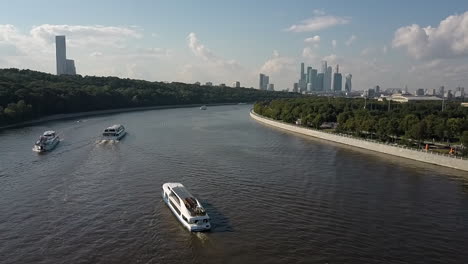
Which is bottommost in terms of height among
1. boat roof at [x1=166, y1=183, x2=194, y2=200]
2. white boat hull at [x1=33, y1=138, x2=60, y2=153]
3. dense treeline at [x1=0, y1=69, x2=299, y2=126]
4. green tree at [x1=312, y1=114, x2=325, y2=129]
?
white boat hull at [x1=33, y1=138, x2=60, y2=153]

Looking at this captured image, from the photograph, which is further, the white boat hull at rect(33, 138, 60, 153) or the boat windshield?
the white boat hull at rect(33, 138, 60, 153)

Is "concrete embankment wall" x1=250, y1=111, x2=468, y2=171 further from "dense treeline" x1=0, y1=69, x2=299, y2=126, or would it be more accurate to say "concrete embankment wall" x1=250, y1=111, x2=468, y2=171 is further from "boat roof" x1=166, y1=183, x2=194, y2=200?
"dense treeline" x1=0, y1=69, x2=299, y2=126

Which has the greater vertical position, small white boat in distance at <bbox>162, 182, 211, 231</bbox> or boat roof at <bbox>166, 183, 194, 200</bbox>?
boat roof at <bbox>166, 183, 194, 200</bbox>

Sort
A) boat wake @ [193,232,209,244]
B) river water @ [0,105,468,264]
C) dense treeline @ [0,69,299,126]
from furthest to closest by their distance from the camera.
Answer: dense treeline @ [0,69,299,126] < boat wake @ [193,232,209,244] < river water @ [0,105,468,264]

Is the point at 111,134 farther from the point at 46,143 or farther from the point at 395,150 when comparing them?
the point at 395,150

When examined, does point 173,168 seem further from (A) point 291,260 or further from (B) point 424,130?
(B) point 424,130

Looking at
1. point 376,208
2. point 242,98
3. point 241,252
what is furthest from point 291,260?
point 242,98

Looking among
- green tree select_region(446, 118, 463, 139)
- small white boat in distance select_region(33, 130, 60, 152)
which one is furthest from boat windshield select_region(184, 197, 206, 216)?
green tree select_region(446, 118, 463, 139)

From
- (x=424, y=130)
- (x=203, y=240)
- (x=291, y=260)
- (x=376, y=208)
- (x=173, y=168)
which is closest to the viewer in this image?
(x=291, y=260)
